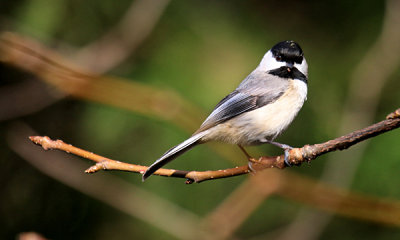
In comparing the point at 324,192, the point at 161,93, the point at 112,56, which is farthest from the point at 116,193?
the point at 324,192

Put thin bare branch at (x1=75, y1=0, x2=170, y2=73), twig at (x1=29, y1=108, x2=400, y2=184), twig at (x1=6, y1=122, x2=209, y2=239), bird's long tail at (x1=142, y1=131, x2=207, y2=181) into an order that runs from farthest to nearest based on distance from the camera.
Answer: thin bare branch at (x1=75, y1=0, x2=170, y2=73) < twig at (x1=6, y1=122, x2=209, y2=239) < bird's long tail at (x1=142, y1=131, x2=207, y2=181) < twig at (x1=29, y1=108, x2=400, y2=184)

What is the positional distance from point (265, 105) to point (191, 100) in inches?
18.6

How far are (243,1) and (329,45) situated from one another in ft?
1.92

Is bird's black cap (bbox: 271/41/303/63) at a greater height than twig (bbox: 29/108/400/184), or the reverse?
bird's black cap (bbox: 271/41/303/63)

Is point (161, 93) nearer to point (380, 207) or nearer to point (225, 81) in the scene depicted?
point (225, 81)

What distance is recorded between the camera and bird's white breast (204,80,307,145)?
90.5 inches

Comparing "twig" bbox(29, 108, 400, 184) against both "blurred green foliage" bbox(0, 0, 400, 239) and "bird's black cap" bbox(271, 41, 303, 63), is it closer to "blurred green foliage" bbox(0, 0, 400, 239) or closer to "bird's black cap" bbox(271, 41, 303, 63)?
"bird's black cap" bbox(271, 41, 303, 63)

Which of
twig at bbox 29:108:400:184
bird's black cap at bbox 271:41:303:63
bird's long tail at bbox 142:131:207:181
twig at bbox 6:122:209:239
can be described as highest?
bird's black cap at bbox 271:41:303:63

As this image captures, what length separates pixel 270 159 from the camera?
1.85 meters

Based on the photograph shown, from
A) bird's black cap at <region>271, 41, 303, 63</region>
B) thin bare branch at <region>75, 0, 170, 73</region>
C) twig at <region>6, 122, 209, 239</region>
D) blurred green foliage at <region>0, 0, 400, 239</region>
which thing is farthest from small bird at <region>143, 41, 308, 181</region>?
thin bare branch at <region>75, 0, 170, 73</region>

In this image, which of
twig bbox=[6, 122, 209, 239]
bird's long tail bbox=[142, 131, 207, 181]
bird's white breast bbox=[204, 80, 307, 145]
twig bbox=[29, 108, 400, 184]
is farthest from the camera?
twig bbox=[6, 122, 209, 239]

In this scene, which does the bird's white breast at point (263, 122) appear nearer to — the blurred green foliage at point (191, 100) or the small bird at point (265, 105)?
the small bird at point (265, 105)

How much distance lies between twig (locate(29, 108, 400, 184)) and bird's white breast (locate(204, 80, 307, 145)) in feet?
1.16

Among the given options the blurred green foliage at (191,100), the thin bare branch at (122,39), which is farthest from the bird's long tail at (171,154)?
the thin bare branch at (122,39)
